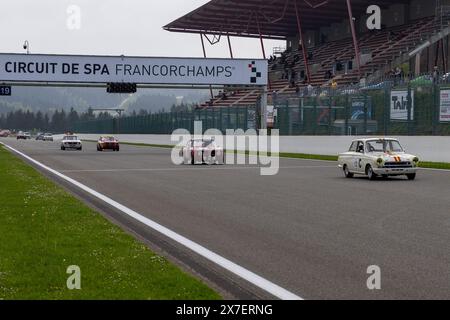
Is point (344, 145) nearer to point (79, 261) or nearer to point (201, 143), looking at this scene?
point (201, 143)

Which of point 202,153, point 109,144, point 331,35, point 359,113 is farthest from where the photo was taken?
point 331,35

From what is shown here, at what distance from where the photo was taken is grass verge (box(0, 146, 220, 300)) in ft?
20.3

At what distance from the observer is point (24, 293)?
6.12 meters

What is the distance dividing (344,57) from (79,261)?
56902 millimetres

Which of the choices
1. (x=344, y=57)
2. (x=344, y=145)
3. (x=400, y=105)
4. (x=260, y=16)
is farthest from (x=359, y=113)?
(x=260, y=16)

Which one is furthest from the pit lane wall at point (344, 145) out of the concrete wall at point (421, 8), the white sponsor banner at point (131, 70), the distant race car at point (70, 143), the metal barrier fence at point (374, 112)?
the concrete wall at point (421, 8)

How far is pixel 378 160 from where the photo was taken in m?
19.9

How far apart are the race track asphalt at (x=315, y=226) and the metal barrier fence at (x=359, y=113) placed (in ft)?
29.5

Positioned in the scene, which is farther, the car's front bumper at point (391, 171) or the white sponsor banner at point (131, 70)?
the white sponsor banner at point (131, 70)

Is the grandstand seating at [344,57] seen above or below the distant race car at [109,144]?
above

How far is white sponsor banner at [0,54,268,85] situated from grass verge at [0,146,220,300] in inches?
1327

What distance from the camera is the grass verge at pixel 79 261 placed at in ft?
20.3

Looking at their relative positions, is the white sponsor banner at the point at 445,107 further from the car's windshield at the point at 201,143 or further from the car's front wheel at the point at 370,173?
the car's windshield at the point at 201,143

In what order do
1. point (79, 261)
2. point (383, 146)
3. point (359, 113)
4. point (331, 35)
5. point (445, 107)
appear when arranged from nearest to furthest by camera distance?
point (79, 261), point (383, 146), point (445, 107), point (359, 113), point (331, 35)
